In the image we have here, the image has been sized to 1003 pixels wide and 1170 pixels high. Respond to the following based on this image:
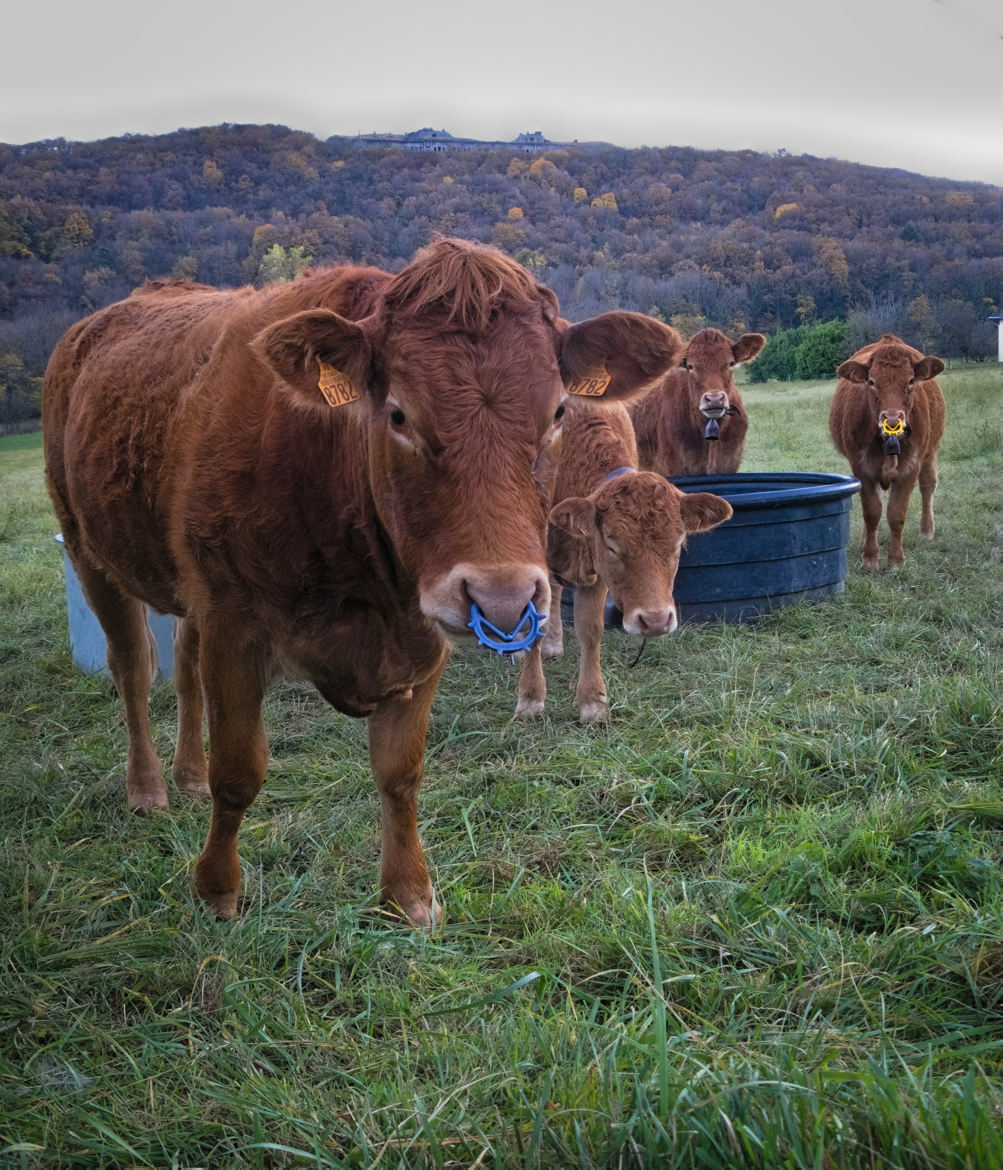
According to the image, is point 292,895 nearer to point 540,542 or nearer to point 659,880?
point 659,880

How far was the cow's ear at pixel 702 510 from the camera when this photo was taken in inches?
188

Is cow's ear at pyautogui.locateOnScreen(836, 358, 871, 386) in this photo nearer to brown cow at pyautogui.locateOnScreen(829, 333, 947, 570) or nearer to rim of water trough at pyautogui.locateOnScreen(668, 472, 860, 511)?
brown cow at pyautogui.locateOnScreen(829, 333, 947, 570)

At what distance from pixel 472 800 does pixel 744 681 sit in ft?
6.35

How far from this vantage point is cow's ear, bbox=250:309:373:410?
2.12 m

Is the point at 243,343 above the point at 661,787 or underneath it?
above

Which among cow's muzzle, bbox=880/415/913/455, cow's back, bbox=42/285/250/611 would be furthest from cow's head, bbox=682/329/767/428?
cow's back, bbox=42/285/250/611

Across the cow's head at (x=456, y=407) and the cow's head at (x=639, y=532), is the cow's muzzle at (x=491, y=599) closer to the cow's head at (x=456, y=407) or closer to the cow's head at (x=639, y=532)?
the cow's head at (x=456, y=407)

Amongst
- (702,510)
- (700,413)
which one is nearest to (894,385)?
(700,413)

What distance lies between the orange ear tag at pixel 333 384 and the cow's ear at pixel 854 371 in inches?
280

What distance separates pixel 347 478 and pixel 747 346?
25.1 feet

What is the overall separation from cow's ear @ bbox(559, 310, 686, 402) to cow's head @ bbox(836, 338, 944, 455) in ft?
19.5

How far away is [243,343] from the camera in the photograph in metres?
2.68

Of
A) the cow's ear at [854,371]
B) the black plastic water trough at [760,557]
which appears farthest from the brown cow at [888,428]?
the black plastic water trough at [760,557]

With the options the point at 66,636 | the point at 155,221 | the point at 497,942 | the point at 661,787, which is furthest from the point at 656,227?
the point at 497,942
